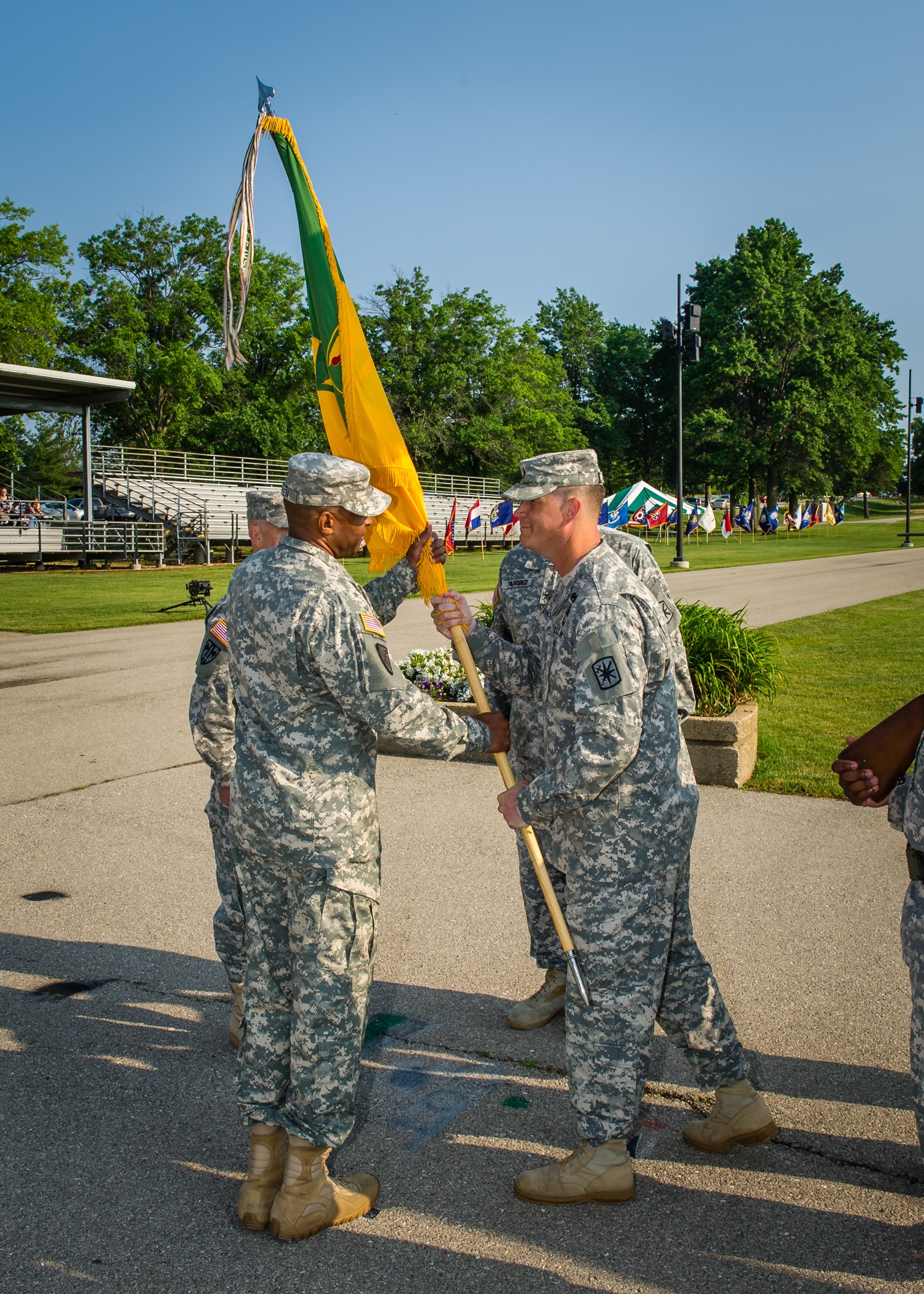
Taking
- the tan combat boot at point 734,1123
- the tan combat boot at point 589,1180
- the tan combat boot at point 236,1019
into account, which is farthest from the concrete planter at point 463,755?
the tan combat boot at point 589,1180

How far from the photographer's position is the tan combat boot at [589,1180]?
2.95m

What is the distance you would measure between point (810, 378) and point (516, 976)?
65.5 metres

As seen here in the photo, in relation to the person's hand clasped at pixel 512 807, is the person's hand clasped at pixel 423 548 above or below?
above

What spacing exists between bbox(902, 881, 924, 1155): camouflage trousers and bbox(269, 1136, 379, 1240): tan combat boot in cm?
158

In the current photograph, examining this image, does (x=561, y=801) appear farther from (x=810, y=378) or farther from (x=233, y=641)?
(x=810, y=378)

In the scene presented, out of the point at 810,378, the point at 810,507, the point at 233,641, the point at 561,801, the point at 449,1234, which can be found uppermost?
the point at 810,378

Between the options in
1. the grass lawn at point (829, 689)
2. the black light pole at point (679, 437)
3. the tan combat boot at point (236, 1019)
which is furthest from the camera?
the black light pole at point (679, 437)

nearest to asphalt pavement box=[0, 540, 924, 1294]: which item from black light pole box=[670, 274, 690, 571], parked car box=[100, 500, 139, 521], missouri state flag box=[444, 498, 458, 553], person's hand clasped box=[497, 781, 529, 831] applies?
person's hand clasped box=[497, 781, 529, 831]

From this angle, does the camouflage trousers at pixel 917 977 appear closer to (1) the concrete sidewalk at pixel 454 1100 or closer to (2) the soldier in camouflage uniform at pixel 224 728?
(1) the concrete sidewalk at pixel 454 1100

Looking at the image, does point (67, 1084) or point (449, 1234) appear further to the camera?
point (67, 1084)

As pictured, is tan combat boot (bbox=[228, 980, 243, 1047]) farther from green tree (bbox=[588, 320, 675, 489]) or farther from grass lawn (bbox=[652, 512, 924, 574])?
green tree (bbox=[588, 320, 675, 489])

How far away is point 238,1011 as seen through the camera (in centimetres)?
397

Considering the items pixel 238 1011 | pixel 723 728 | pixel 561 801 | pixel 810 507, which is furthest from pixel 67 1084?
pixel 810 507

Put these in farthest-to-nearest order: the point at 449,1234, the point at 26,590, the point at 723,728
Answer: the point at 26,590 < the point at 723,728 < the point at 449,1234
